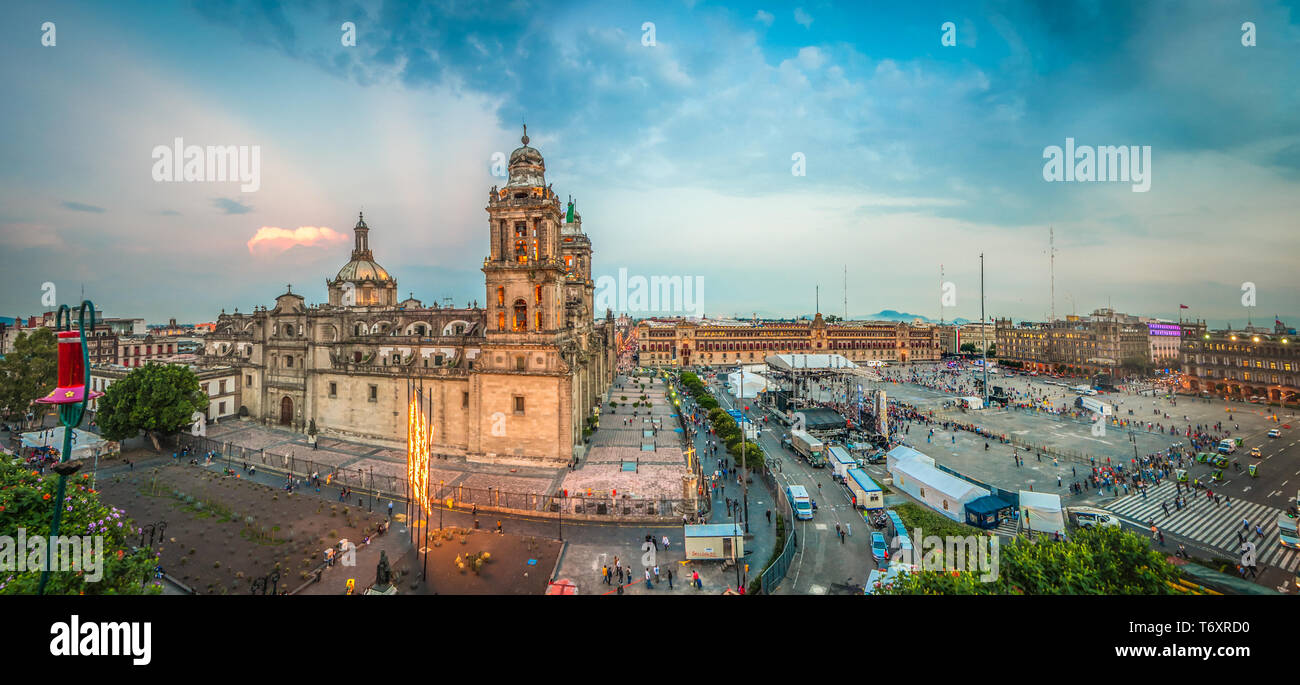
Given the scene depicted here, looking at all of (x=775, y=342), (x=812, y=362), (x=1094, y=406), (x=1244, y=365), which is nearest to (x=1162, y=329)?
(x=1244, y=365)

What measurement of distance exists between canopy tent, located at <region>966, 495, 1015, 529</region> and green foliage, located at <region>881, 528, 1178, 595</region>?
15.3 meters

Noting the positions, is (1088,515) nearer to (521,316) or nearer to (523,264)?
(521,316)

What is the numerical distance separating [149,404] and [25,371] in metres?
15.2

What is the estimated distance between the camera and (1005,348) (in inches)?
4931

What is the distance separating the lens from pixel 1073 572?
39.2 feet

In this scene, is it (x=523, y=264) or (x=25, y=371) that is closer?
(x=523, y=264)

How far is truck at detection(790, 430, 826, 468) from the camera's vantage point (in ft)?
125

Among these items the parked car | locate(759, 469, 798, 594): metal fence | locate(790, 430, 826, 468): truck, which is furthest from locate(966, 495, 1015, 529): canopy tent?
locate(790, 430, 826, 468): truck

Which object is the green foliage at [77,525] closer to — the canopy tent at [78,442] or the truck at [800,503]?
the truck at [800,503]

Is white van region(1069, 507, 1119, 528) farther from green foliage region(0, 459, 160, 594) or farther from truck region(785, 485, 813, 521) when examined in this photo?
green foliage region(0, 459, 160, 594)

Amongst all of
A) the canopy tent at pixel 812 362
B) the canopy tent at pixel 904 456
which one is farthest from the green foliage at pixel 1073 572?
the canopy tent at pixel 812 362
